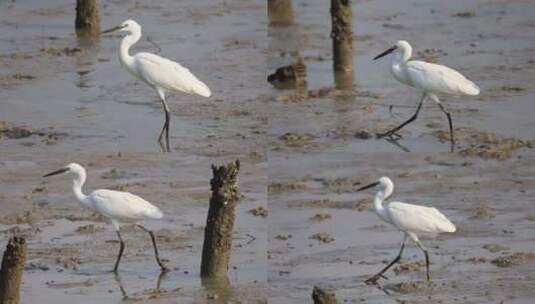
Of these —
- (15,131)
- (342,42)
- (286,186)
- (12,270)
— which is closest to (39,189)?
(15,131)

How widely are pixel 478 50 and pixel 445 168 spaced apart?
3.92m

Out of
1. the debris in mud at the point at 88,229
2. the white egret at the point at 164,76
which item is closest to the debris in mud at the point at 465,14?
the white egret at the point at 164,76

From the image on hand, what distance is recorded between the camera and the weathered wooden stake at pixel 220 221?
12.5 m

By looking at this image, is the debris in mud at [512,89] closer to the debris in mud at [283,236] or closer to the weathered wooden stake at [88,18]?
the debris in mud at [283,236]

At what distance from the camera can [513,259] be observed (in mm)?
14000

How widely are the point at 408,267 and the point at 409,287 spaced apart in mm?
939

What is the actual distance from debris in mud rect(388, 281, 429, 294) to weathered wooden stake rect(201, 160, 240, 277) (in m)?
1.55

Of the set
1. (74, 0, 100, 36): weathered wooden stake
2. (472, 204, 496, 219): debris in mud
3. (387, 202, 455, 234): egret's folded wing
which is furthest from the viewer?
(74, 0, 100, 36): weathered wooden stake

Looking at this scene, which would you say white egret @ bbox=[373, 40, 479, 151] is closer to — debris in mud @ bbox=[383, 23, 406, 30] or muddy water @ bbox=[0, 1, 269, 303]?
muddy water @ bbox=[0, 1, 269, 303]

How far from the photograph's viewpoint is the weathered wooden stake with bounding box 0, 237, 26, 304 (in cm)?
1151

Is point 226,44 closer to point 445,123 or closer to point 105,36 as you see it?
point 105,36

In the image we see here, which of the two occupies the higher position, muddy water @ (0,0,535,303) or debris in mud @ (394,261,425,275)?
muddy water @ (0,0,535,303)

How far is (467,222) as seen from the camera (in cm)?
1545

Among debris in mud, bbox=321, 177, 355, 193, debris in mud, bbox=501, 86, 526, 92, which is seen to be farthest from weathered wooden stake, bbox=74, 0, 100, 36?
debris in mud, bbox=501, 86, 526, 92
